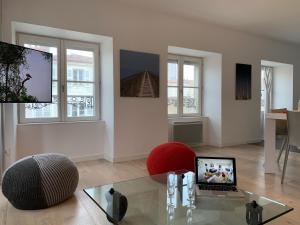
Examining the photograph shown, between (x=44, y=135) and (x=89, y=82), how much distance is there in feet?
3.68

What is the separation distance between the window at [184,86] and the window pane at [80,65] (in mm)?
1678

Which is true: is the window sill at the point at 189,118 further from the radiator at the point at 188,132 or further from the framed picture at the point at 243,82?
the framed picture at the point at 243,82

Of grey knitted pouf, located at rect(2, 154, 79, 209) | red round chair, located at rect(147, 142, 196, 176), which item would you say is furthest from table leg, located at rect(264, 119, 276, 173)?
grey knitted pouf, located at rect(2, 154, 79, 209)

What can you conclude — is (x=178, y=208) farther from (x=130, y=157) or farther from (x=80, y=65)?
(x=80, y=65)

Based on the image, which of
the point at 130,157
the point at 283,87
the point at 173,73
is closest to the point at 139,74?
the point at 173,73

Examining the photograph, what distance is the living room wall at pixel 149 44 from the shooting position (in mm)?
3439

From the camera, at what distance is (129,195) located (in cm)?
186

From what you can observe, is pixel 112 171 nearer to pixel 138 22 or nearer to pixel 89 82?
pixel 89 82

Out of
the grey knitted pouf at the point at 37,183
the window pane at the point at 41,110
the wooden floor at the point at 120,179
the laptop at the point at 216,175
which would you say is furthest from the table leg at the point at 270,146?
the window pane at the point at 41,110

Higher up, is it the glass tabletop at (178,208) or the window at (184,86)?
the window at (184,86)

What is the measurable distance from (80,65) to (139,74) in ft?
3.26

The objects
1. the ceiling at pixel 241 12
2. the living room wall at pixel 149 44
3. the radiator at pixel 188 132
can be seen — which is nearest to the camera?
the living room wall at pixel 149 44

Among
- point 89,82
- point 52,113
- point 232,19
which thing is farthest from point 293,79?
point 52,113

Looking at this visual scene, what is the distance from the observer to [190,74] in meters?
5.39
